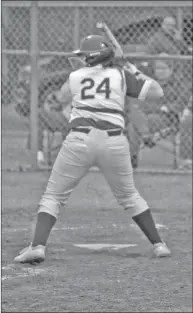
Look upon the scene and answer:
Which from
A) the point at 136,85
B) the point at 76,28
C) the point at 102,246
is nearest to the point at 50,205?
the point at 102,246

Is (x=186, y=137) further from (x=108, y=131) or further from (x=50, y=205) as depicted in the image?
(x=50, y=205)

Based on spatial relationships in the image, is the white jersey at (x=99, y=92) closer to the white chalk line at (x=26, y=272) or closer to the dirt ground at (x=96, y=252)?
the dirt ground at (x=96, y=252)

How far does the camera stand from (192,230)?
848 cm

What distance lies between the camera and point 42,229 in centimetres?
693

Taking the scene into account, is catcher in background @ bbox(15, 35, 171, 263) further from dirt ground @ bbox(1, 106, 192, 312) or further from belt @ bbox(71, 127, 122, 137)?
dirt ground @ bbox(1, 106, 192, 312)

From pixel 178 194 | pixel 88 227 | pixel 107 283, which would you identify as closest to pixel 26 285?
pixel 107 283

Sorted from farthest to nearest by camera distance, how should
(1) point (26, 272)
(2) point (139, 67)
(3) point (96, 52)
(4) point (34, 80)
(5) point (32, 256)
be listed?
1. (2) point (139, 67)
2. (4) point (34, 80)
3. (3) point (96, 52)
4. (5) point (32, 256)
5. (1) point (26, 272)

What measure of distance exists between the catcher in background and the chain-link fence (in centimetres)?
447

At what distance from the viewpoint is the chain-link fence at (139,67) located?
12.0m

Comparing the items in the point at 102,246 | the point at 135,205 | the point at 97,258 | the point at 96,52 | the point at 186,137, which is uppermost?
the point at 96,52

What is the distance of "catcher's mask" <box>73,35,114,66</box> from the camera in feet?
23.1

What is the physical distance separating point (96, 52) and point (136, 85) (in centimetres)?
43

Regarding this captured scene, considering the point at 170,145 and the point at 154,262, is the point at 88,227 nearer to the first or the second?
the point at 154,262

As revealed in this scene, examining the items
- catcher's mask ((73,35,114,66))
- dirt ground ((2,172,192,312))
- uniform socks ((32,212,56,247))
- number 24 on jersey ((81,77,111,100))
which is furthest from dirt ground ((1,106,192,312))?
catcher's mask ((73,35,114,66))
